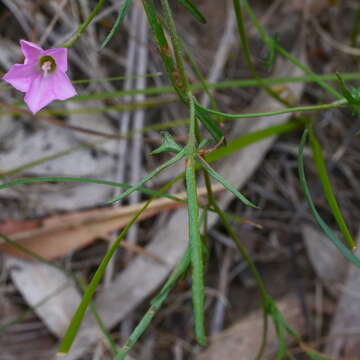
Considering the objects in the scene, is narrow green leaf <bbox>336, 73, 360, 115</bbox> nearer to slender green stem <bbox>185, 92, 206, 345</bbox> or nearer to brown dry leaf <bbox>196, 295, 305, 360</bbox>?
slender green stem <bbox>185, 92, 206, 345</bbox>

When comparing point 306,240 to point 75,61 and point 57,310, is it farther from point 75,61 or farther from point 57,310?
point 75,61

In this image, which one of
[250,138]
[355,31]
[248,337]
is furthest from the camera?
[355,31]

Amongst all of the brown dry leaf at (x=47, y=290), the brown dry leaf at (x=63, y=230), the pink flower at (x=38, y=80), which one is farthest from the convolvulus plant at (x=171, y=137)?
the brown dry leaf at (x=47, y=290)

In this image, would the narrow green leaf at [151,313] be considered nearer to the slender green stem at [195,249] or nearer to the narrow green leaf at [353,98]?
the slender green stem at [195,249]

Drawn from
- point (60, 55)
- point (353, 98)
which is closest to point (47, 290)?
point (60, 55)

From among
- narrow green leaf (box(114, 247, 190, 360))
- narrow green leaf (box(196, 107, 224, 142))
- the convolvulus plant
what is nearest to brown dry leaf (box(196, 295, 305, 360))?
the convolvulus plant

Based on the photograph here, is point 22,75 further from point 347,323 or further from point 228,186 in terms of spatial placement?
point 347,323

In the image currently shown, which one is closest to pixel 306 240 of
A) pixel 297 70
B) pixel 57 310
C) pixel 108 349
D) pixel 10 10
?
pixel 297 70
